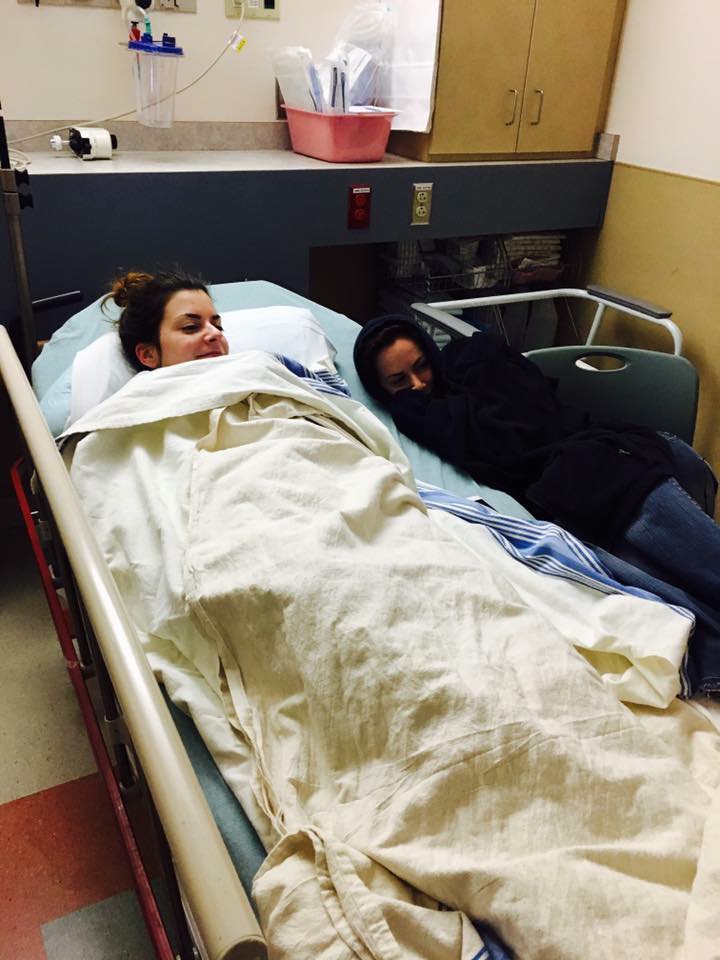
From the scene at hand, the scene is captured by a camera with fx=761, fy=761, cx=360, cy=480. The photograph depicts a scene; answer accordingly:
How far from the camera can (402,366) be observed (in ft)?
6.17

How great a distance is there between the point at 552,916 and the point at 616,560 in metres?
0.72

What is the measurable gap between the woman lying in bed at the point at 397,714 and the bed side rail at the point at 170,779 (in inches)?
7.1

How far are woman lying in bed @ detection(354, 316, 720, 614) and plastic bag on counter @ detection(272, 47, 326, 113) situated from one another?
0.86 meters

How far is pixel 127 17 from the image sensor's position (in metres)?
2.16

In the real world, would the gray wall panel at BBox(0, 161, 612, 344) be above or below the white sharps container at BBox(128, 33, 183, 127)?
below

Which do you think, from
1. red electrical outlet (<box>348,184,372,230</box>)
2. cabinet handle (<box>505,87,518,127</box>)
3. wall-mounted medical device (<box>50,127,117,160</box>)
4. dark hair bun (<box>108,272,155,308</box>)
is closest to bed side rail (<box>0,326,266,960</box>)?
dark hair bun (<box>108,272,155,308</box>)

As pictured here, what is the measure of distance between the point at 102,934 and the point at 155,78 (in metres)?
2.18

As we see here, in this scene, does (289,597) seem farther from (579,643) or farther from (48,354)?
(48,354)

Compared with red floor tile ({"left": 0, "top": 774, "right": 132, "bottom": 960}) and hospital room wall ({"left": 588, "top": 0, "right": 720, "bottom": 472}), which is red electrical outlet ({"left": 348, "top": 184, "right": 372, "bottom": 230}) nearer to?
hospital room wall ({"left": 588, "top": 0, "right": 720, "bottom": 472})

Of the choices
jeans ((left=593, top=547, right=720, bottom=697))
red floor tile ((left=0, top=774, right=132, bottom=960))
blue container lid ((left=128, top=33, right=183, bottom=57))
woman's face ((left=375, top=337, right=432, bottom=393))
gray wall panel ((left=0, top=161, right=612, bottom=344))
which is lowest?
red floor tile ((left=0, top=774, right=132, bottom=960))

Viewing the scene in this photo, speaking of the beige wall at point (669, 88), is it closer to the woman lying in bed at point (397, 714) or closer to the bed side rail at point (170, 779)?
the woman lying in bed at point (397, 714)

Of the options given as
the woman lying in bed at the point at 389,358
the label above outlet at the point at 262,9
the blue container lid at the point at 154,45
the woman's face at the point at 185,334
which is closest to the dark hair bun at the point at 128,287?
the woman lying in bed at the point at 389,358

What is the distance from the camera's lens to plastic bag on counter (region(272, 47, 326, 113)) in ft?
7.45

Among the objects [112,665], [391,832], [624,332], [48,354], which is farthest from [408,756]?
[624,332]
